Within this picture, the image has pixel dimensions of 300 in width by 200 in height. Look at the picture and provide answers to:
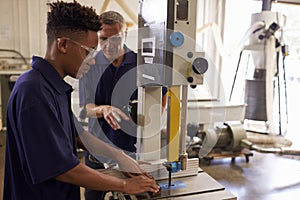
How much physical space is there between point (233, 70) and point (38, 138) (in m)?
4.06

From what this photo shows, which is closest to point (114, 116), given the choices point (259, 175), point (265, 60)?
point (259, 175)

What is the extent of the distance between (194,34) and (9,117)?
0.61 meters

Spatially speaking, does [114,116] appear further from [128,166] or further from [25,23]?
[25,23]

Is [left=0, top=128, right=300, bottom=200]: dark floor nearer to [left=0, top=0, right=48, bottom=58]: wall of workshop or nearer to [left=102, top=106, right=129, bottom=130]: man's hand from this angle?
[left=0, top=0, right=48, bottom=58]: wall of workshop

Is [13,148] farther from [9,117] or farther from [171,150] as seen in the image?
[171,150]

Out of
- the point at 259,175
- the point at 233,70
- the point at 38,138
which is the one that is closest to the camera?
the point at 38,138

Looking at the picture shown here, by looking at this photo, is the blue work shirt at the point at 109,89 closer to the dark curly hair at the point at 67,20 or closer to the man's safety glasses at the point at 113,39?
the man's safety glasses at the point at 113,39

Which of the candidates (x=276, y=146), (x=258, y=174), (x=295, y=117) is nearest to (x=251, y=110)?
(x=276, y=146)

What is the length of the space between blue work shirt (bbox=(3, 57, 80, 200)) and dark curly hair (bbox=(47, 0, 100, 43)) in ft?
0.35

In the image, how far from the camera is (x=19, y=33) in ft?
11.8

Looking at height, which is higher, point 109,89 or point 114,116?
point 109,89

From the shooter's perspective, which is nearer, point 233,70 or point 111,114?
point 111,114

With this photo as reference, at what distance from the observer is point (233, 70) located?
14.4 ft

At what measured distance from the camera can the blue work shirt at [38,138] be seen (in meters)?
0.72
